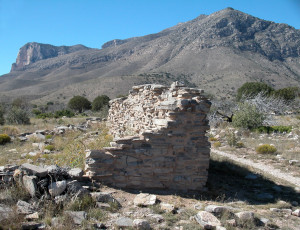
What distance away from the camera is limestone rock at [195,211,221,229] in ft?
13.1

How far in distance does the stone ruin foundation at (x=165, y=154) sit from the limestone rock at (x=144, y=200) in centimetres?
64

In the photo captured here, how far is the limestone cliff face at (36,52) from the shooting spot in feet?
429

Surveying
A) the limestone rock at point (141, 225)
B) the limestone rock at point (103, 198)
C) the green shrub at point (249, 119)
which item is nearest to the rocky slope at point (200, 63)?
the green shrub at point (249, 119)

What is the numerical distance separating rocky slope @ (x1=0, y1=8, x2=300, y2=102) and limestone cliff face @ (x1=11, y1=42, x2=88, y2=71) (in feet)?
147

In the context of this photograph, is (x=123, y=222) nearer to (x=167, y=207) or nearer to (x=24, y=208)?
(x=167, y=207)

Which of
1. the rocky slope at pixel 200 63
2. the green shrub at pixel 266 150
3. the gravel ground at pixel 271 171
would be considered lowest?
the gravel ground at pixel 271 171

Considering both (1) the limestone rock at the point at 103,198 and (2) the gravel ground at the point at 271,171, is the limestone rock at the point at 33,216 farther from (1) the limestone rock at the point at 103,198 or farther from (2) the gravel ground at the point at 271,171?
(2) the gravel ground at the point at 271,171

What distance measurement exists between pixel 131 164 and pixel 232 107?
17512mm

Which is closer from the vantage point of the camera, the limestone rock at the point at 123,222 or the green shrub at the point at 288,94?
the limestone rock at the point at 123,222

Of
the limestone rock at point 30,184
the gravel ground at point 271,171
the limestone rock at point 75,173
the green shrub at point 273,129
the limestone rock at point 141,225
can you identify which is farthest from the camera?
the green shrub at point 273,129

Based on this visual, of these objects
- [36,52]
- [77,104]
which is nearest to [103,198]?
[77,104]

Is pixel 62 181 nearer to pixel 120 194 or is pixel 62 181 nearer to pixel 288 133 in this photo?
pixel 120 194

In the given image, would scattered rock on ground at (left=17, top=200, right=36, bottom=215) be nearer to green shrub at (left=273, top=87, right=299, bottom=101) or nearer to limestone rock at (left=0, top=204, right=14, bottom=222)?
limestone rock at (left=0, top=204, right=14, bottom=222)

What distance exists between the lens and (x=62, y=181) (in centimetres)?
454
